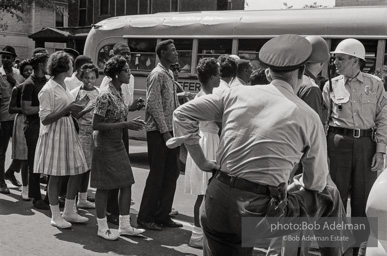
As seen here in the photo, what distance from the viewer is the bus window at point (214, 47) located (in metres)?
9.62

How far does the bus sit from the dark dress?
13.8ft

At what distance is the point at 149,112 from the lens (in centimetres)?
582

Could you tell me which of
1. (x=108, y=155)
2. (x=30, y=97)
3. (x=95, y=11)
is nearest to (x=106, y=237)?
(x=108, y=155)

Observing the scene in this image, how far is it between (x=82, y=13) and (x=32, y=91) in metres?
28.5

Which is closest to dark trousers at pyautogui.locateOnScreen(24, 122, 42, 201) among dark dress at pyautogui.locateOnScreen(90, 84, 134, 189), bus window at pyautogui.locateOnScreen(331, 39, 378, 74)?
dark dress at pyautogui.locateOnScreen(90, 84, 134, 189)

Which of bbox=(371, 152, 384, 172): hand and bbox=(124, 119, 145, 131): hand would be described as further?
bbox=(124, 119, 145, 131): hand

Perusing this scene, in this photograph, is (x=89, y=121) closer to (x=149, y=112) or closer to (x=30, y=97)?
(x=30, y=97)

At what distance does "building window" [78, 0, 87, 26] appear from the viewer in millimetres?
33562

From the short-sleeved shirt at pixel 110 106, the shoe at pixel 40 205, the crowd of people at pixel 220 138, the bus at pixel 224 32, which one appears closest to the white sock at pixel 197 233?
the crowd of people at pixel 220 138

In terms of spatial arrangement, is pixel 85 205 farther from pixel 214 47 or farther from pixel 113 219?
pixel 214 47

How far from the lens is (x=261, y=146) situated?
112 inches

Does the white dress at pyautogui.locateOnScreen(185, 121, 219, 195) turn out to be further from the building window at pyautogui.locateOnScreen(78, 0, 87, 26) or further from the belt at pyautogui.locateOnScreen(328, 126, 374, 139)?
the building window at pyautogui.locateOnScreen(78, 0, 87, 26)

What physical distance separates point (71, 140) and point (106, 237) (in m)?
1.24

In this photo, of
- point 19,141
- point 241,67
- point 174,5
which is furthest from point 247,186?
point 174,5
